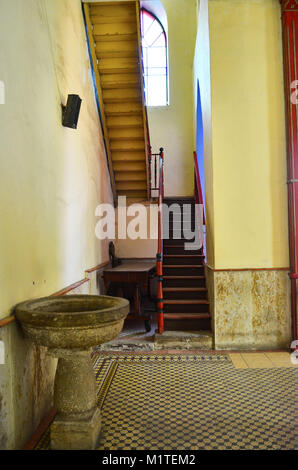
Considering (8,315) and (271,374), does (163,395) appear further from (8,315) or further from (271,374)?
(8,315)

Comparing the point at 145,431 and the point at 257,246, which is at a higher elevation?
the point at 257,246

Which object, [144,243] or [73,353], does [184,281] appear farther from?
[73,353]

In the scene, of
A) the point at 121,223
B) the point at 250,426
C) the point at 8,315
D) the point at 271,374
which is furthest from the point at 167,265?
the point at 8,315

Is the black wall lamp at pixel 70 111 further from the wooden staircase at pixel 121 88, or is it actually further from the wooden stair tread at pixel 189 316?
the wooden stair tread at pixel 189 316

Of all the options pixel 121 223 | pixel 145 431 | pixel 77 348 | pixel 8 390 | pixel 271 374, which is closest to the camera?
pixel 8 390

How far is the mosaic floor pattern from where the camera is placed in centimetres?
260

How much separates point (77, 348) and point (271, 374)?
7.77 feet

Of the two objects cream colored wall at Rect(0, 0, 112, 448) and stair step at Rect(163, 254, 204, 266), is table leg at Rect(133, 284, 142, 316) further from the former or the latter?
cream colored wall at Rect(0, 0, 112, 448)

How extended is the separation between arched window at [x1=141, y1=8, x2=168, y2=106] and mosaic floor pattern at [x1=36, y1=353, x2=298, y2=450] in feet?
21.9

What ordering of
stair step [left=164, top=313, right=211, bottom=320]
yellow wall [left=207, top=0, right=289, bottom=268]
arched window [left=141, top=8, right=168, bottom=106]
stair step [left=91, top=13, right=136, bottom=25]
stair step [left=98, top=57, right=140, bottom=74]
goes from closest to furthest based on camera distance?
yellow wall [left=207, top=0, right=289, bottom=268] < stair step [left=164, top=313, right=211, bottom=320] < stair step [left=91, top=13, right=136, bottom=25] < stair step [left=98, top=57, right=140, bottom=74] < arched window [left=141, top=8, right=168, bottom=106]

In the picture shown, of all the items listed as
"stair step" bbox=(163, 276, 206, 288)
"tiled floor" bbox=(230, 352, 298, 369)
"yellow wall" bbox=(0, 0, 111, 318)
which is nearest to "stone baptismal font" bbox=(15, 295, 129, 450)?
"yellow wall" bbox=(0, 0, 111, 318)

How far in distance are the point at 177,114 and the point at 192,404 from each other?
22.9ft

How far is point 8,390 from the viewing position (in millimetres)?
2311

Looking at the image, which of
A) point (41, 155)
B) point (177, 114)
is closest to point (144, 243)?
point (177, 114)
